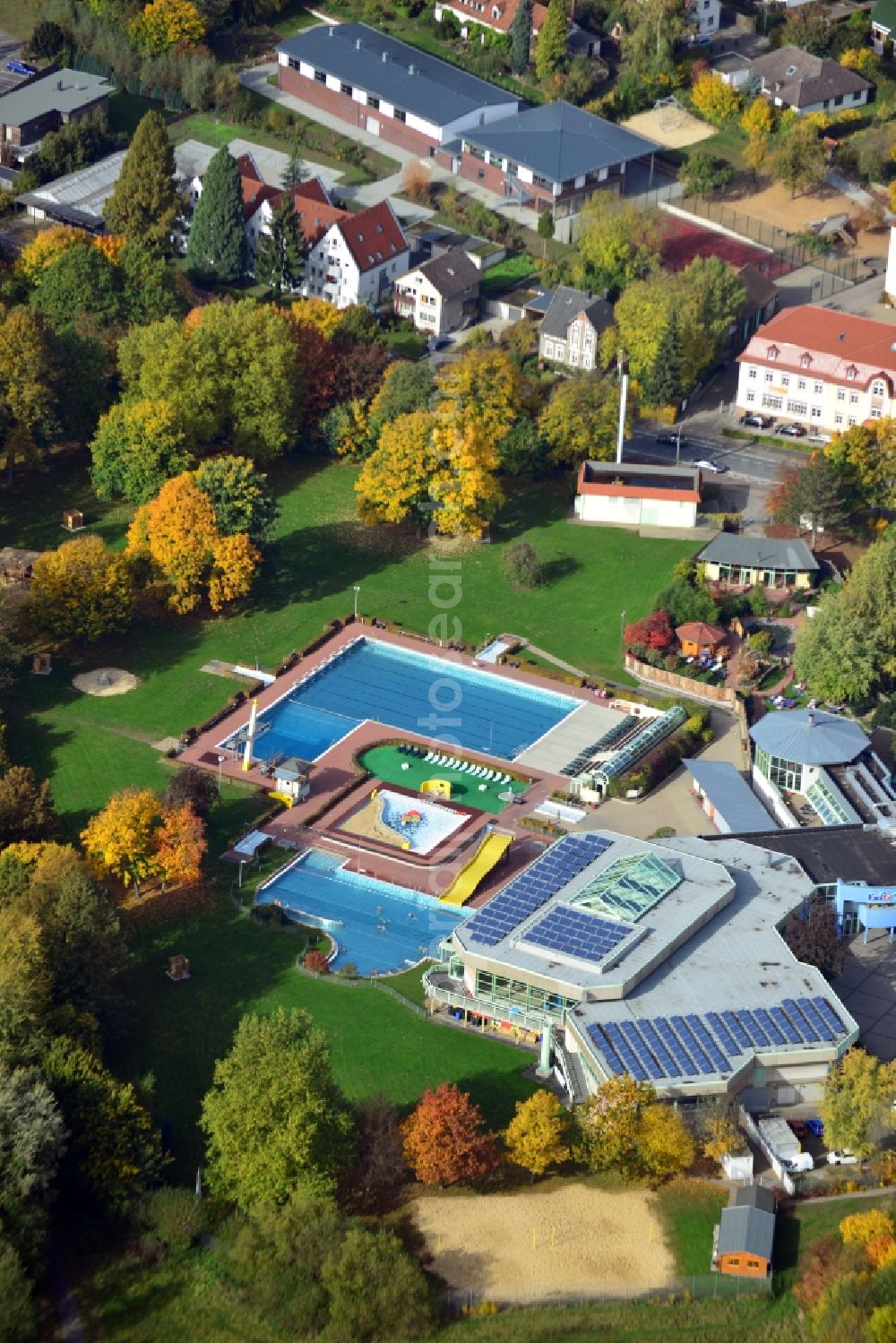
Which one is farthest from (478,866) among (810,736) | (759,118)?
(759,118)

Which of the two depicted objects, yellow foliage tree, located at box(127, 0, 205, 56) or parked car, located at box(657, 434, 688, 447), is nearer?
parked car, located at box(657, 434, 688, 447)

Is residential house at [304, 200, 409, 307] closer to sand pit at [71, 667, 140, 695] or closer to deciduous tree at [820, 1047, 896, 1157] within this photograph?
sand pit at [71, 667, 140, 695]

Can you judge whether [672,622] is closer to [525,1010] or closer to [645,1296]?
[525,1010]

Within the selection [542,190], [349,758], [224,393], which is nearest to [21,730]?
[349,758]

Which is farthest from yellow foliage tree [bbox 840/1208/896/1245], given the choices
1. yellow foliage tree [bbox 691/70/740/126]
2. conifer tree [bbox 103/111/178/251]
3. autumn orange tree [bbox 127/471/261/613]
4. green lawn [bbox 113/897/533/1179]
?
yellow foliage tree [bbox 691/70/740/126]

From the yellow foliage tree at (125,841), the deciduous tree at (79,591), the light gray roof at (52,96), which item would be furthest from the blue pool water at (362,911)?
the light gray roof at (52,96)
